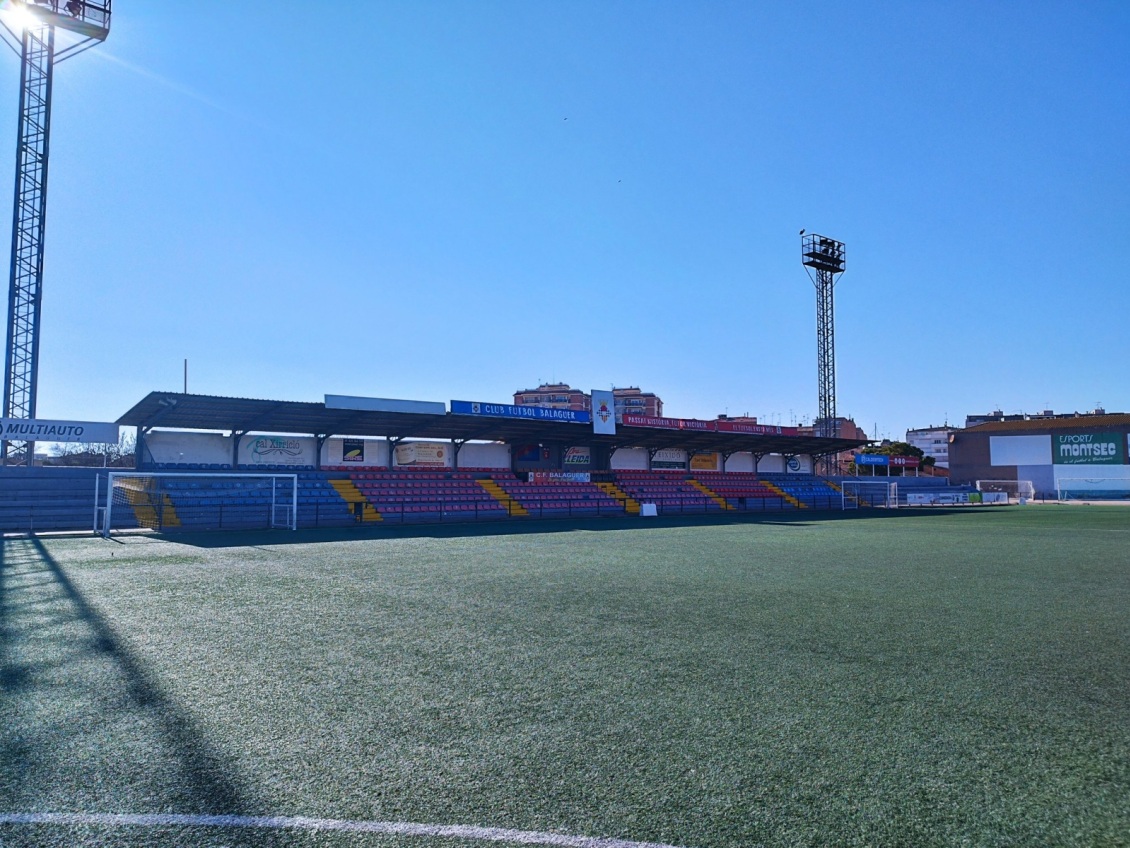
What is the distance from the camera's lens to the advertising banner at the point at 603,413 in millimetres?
36844

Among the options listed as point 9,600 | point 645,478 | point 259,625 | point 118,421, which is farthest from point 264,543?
point 645,478

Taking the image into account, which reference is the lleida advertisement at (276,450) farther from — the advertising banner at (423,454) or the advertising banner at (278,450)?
the advertising banner at (423,454)

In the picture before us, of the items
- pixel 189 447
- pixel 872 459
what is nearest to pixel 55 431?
pixel 189 447

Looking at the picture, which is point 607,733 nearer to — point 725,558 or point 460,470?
point 725,558

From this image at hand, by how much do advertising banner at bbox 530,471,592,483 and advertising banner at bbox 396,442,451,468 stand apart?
18.4 feet

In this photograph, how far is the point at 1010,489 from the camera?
64.9 meters

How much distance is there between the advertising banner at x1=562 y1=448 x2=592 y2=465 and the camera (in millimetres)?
Result: 41547

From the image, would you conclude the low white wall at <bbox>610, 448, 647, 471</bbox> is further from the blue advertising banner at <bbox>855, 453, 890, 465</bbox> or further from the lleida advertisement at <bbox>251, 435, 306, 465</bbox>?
the blue advertising banner at <bbox>855, 453, 890, 465</bbox>

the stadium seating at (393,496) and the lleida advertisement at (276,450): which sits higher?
the lleida advertisement at (276,450)

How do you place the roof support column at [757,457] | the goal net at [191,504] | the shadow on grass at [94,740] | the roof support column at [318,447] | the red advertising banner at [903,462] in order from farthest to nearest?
the red advertising banner at [903,462]
the roof support column at [757,457]
the roof support column at [318,447]
the goal net at [191,504]
the shadow on grass at [94,740]

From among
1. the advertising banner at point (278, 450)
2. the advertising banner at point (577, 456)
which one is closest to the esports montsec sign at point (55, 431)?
the advertising banner at point (278, 450)

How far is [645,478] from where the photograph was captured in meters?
43.8

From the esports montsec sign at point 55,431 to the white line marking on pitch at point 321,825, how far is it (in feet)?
98.4

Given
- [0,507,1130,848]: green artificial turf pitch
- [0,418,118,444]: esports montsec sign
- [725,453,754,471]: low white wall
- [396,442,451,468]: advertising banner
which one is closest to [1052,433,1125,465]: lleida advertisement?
[725,453,754,471]: low white wall
